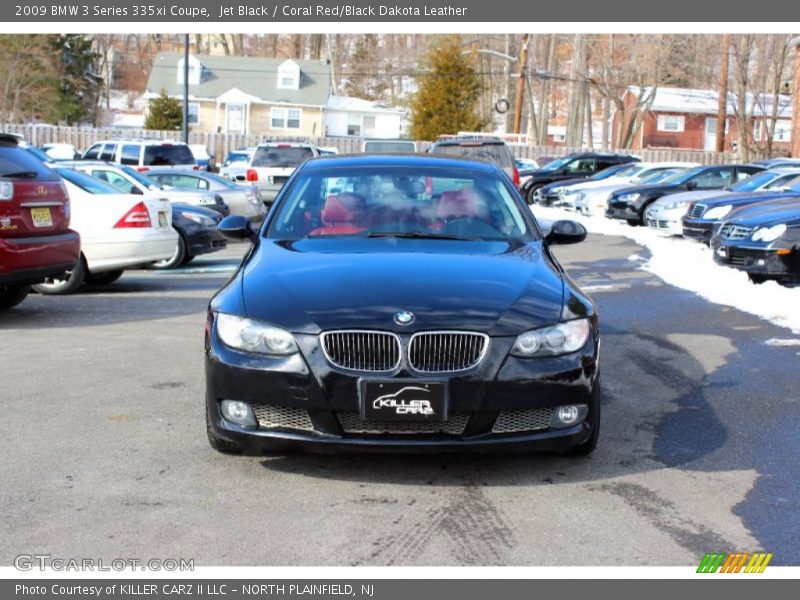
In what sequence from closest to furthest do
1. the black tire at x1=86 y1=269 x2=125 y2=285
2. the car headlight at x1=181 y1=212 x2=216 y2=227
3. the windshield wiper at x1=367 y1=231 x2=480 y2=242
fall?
1. the windshield wiper at x1=367 y1=231 x2=480 y2=242
2. the black tire at x1=86 y1=269 x2=125 y2=285
3. the car headlight at x1=181 y1=212 x2=216 y2=227

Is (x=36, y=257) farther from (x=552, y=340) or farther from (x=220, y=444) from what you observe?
(x=552, y=340)

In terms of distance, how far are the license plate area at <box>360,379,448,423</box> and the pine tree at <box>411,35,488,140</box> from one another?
5420 cm

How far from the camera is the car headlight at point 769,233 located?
41.2 feet

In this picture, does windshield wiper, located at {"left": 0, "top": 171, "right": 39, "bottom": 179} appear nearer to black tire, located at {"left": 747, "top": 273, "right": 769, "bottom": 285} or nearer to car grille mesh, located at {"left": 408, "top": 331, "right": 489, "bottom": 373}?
car grille mesh, located at {"left": 408, "top": 331, "right": 489, "bottom": 373}

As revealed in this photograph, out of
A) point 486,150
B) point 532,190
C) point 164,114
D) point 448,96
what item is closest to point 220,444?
point 486,150

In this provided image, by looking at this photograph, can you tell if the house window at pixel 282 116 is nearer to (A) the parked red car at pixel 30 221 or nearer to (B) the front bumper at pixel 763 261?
(B) the front bumper at pixel 763 261

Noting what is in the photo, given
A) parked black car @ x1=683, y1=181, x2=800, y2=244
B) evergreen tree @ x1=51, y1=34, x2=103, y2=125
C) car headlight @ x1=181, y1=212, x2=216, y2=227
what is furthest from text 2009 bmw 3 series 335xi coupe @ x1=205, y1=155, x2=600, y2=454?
evergreen tree @ x1=51, y1=34, x2=103, y2=125

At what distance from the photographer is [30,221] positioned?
988cm

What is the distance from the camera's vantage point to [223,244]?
16.1m

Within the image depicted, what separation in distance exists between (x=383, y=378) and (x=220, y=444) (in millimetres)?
1033

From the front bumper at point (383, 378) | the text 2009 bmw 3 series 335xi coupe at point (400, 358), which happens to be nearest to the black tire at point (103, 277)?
the text 2009 bmw 3 series 335xi coupe at point (400, 358)

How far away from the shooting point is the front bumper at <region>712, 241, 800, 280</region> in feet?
40.9

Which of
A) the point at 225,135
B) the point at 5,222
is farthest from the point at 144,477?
the point at 225,135

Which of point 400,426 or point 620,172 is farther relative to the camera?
point 620,172
